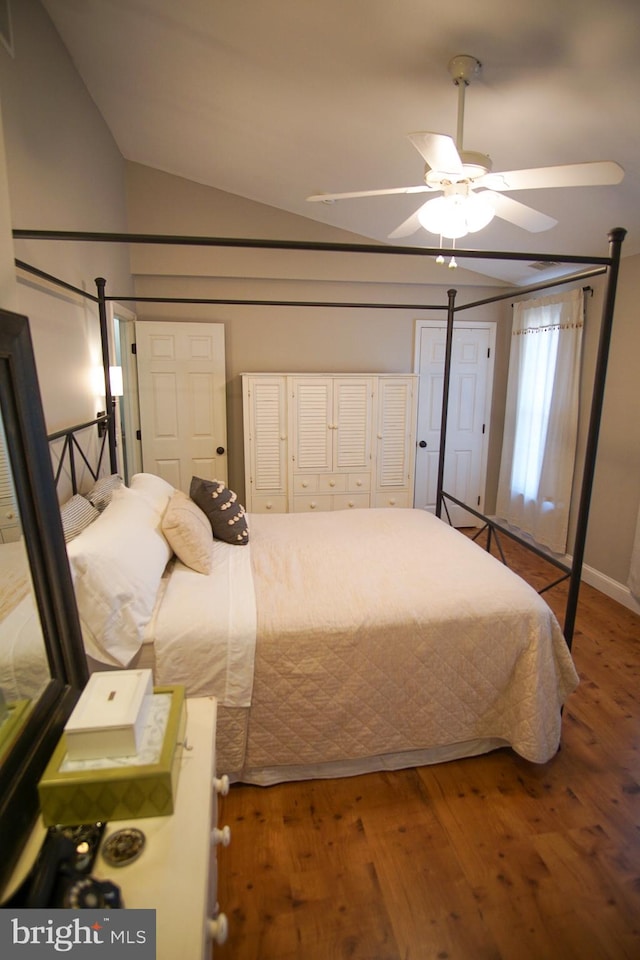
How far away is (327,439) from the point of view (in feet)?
13.3

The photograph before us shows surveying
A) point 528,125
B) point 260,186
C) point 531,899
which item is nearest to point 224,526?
point 531,899

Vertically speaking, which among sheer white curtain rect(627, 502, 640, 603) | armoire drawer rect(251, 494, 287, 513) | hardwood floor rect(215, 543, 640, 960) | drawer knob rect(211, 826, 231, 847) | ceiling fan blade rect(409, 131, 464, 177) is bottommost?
hardwood floor rect(215, 543, 640, 960)

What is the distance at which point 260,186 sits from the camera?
3.70m

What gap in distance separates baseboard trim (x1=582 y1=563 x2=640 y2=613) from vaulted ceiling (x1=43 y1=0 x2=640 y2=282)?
2294 millimetres

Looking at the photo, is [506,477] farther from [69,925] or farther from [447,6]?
[69,925]

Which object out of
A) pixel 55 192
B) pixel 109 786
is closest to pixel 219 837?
pixel 109 786

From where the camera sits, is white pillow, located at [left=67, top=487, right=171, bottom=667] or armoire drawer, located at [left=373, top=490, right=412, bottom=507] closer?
white pillow, located at [left=67, top=487, right=171, bottom=667]

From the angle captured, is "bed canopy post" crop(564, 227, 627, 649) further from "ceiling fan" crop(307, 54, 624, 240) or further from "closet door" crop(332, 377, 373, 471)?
"closet door" crop(332, 377, 373, 471)

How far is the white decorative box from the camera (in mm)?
901

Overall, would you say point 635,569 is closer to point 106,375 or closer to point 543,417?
point 543,417

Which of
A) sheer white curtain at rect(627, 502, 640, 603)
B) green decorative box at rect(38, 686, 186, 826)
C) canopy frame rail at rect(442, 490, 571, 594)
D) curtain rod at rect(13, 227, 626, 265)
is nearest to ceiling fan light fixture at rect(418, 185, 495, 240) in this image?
curtain rod at rect(13, 227, 626, 265)

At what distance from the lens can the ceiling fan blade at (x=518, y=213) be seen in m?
1.89

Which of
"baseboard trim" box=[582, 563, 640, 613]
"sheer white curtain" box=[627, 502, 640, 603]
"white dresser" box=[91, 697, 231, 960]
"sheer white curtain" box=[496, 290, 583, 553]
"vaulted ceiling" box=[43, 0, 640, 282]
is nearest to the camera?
"white dresser" box=[91, 697, 231, 960]

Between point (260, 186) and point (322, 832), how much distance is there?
405 cm
